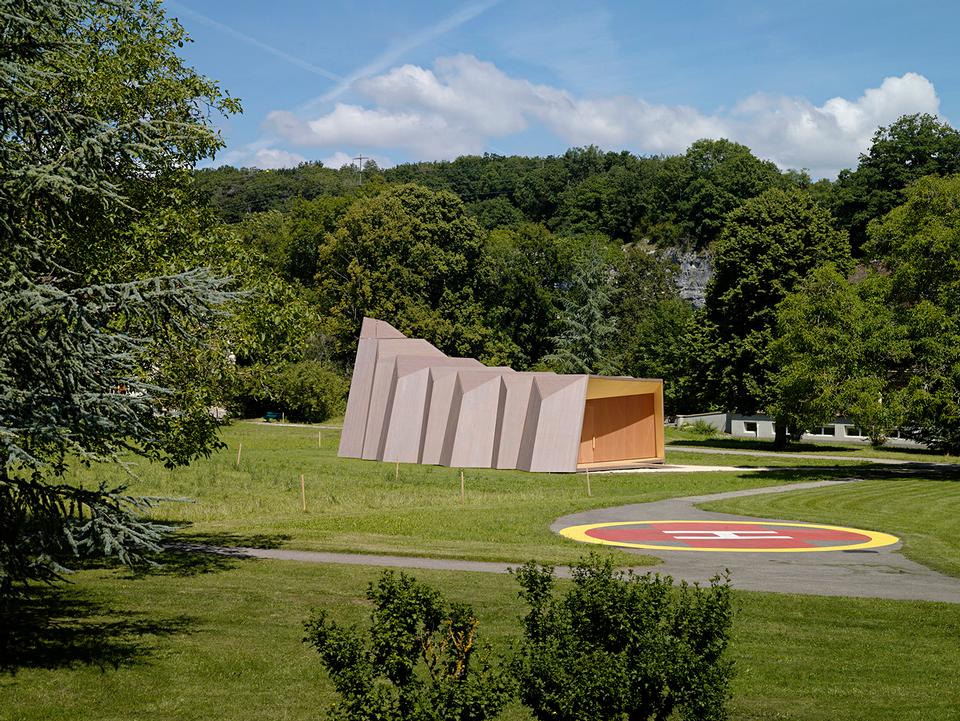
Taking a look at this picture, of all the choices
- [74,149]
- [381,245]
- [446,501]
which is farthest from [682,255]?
[74,149]

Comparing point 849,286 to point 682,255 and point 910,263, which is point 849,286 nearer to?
point 910,263

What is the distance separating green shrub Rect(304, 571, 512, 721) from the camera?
720cm

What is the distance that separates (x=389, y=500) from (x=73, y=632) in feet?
64.5

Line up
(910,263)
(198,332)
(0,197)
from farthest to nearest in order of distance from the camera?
(910,263)
(198,332)
(0,197)

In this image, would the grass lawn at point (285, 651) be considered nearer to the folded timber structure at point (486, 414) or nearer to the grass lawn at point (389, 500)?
the grass lawn at point (389, 500)

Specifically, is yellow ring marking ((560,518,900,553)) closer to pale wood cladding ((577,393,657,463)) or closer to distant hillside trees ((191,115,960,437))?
distant hillside trees ((191,115,960,437))

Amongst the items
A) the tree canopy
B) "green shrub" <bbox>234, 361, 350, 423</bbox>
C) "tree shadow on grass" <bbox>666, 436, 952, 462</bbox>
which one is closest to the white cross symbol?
"tree shadow on grass" <bbox>666, 436, 952, 462</bbox>

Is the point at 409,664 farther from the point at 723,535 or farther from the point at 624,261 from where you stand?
the point at 624,261

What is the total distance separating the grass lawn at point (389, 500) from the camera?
22875 mm

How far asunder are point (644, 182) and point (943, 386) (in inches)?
3926

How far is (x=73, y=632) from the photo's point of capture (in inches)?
532

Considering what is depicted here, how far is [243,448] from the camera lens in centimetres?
5284

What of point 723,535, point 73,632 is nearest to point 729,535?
point 723,535

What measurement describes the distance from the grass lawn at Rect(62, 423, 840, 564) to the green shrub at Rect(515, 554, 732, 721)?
1223 centimetres
